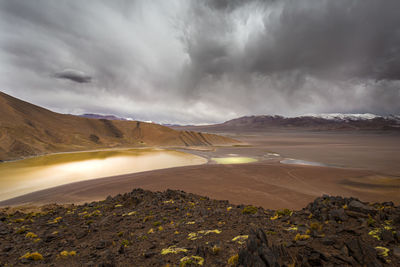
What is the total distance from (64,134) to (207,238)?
197 ft

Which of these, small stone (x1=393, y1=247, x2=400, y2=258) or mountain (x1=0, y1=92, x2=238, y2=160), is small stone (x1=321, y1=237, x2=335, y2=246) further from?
Result: mountain (x1=0, y1=92, x2=238, y2=160)

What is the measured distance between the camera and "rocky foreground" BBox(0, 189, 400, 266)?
10.9 feet

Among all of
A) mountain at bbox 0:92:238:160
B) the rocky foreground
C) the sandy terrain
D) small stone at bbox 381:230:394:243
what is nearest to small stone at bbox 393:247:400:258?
the rocky foreground

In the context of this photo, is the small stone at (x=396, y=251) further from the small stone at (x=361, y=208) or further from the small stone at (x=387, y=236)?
the small stone at (x=361, y=208)

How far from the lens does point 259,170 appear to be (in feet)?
69.7

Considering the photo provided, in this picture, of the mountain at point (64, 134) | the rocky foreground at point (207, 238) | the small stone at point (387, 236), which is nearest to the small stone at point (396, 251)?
the rocky foreground at point (207, 238)

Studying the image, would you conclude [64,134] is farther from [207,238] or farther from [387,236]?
[387,236]

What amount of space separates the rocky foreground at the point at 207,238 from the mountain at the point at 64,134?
117 feet

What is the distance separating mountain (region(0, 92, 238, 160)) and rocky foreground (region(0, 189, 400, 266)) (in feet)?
117

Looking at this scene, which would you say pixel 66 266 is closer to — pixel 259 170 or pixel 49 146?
pixel 259 170

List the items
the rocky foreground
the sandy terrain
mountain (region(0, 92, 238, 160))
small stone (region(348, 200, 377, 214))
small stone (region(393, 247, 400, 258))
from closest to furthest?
small stone (region(393, 247, 400, 258)) → the rocky foreground → small stone (region(348, 200, 377, 214)) → the sandy terrain → mountain (region(0, 92, 238, 160))

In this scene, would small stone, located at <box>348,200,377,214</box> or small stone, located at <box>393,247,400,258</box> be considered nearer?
small stone, located at <box>393,247,400,258</box>

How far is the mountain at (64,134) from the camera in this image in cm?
3529

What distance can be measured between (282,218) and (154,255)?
4426mm
